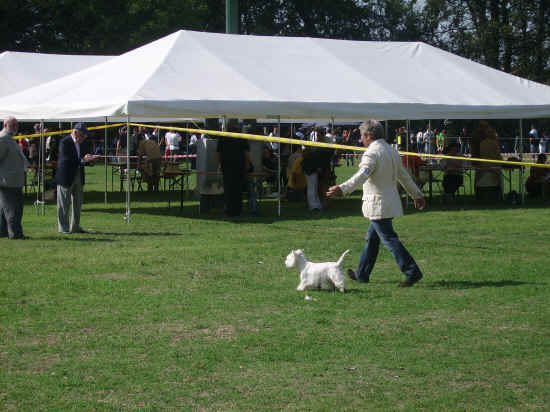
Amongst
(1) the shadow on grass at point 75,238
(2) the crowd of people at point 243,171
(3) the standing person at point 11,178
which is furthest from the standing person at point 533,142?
(3) the standing person at point 11,178

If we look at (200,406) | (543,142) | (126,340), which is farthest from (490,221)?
(543,142)

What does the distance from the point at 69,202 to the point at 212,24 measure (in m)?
48.0

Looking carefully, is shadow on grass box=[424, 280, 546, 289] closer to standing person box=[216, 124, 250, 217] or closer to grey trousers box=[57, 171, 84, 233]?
grey trousers box=[57, 171, 84, 233]

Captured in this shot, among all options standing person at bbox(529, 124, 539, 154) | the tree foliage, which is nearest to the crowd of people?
the tree foliage

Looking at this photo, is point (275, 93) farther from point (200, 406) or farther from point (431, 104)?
point (200, 406)

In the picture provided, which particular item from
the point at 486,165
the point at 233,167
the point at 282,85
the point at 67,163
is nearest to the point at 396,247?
the point at 67,163

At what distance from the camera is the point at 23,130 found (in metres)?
42.8

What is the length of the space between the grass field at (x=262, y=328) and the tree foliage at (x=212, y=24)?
3803cm

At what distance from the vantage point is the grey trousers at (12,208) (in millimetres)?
12703

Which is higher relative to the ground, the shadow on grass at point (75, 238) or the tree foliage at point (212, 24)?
the tree foliage at point (212, 24)

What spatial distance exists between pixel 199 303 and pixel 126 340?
1455mm

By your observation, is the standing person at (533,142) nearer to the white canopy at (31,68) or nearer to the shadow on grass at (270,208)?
the shadow on grass at (270,208)

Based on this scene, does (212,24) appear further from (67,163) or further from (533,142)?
(67,163)

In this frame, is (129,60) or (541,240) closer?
(541,240)
